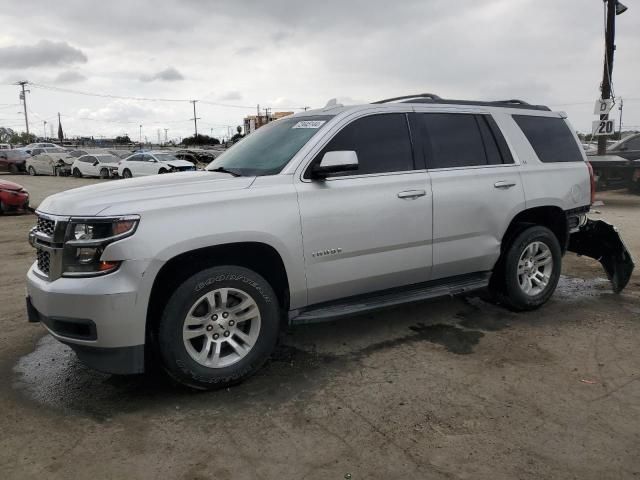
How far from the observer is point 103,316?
10.0ft

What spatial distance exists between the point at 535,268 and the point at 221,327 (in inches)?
127

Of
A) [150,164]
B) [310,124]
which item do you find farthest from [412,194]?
[150,164]

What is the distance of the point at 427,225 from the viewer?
4230 mm

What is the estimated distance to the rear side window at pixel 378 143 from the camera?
4.00 meters

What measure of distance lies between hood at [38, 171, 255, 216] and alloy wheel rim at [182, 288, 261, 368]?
654 mm

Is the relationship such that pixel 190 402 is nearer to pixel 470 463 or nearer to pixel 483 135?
pixel 470 463

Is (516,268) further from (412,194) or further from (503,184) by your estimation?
(412,194)

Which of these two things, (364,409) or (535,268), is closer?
(364,409)

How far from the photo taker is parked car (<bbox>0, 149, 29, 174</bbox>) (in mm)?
34062

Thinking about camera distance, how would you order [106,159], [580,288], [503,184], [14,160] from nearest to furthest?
[503,184] → [580,288] → [106,159] → [14,160]

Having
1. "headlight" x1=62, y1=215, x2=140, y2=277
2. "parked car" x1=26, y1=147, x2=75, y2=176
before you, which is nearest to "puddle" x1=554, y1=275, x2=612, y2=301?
"headlight" x1=62, y1=215, x2=140, y2=277

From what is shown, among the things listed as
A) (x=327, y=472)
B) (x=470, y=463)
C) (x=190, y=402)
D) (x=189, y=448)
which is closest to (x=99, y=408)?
(x=190, y=402)

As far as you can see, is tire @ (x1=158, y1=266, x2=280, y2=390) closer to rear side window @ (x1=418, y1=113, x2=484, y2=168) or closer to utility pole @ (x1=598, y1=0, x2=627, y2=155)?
rear side window @ (x1=418, y1=113, x2=484, y2=168)

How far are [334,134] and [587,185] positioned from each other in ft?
9.86
